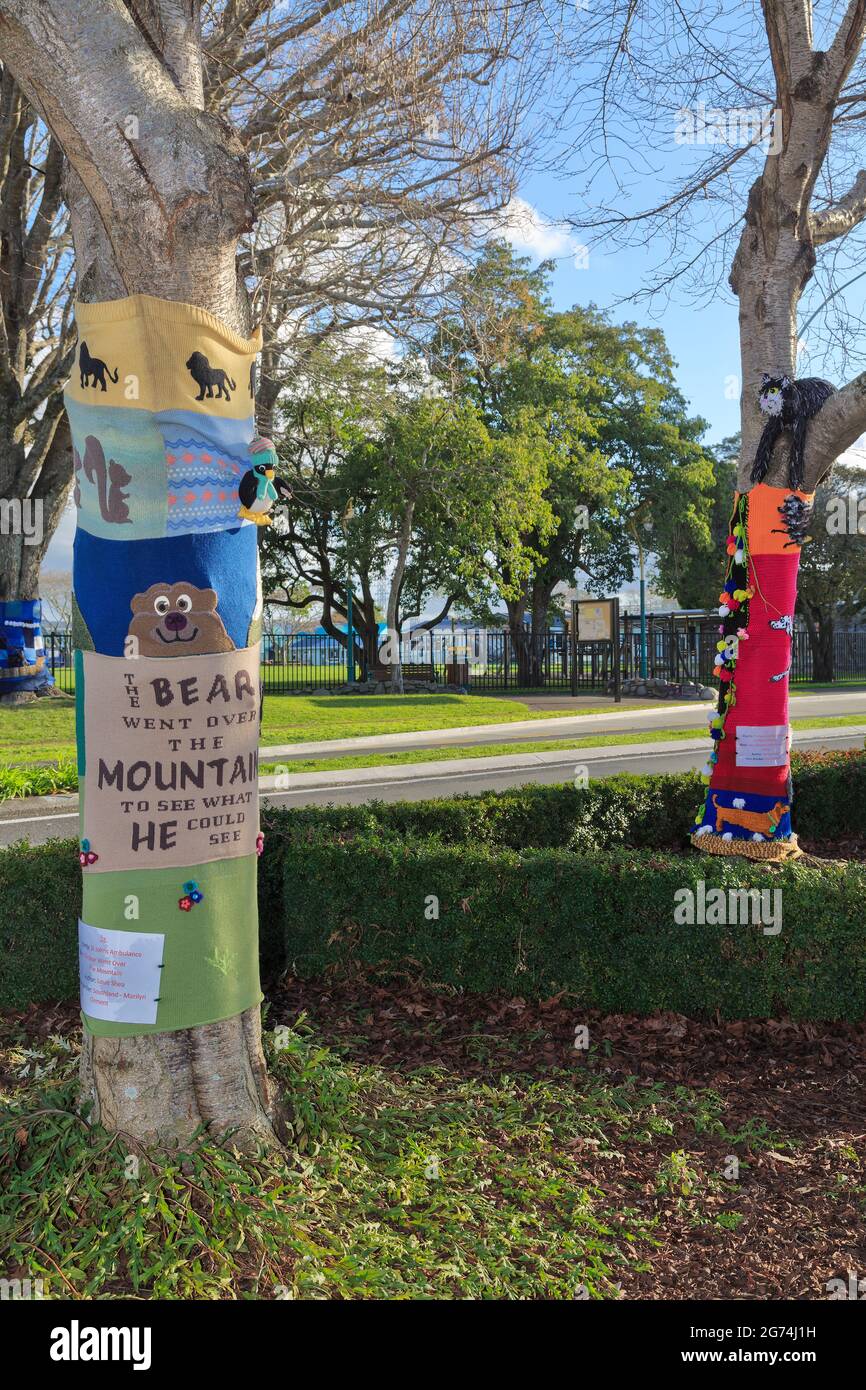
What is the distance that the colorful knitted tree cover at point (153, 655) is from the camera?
10.9ft

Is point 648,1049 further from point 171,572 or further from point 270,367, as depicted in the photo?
point 270,367

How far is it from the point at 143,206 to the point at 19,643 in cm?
1959

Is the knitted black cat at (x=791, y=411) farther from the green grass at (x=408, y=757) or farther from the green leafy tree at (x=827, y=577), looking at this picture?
the green leafy tree at (x=827, y=577)

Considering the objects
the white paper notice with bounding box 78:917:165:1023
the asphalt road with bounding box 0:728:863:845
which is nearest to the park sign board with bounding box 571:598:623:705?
the asphalt road with bounding box 0:728:863:845

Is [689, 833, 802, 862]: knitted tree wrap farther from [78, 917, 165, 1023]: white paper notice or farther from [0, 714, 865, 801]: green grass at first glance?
[0, 714, 865, 801]: green grass

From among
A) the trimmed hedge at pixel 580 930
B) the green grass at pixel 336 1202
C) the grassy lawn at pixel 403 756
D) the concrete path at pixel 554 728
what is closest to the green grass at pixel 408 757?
the grassy lawn at pixel 403 756

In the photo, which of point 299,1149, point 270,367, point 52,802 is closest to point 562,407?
point 270,367

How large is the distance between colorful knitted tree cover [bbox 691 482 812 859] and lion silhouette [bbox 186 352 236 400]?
3.86 metres

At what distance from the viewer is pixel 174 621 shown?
3328mm

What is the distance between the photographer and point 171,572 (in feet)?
10.9

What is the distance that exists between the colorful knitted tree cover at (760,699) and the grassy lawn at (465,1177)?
5.70 feet

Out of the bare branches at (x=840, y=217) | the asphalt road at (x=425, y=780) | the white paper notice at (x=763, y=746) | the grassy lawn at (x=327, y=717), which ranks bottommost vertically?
the asphalt road at (x=425, y=780)

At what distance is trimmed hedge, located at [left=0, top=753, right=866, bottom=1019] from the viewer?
194 inches
